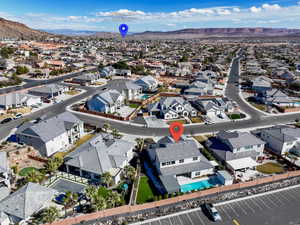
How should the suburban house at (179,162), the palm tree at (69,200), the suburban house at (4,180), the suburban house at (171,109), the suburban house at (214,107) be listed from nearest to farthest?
the palm tree at (69,200), the suburban house at (4,180), the suburban house at (179,162), the suburban house at (171,109), the suburban house at (214,107)

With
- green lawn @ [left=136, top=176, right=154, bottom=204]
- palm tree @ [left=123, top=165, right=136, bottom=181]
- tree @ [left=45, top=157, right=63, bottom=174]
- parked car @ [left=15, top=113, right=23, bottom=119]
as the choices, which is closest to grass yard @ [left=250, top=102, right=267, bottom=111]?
green lawn @ [left=136, top=176, right=154, bottom=204]

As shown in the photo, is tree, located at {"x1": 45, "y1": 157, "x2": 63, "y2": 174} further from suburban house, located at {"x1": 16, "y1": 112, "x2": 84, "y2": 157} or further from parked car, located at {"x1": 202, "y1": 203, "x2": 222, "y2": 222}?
parked car, located at {"x1": 202, "y1": 203, "x2": 222, "y2": 222}

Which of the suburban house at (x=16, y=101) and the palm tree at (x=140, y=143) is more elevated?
the suburban house at (x=16, y=101)

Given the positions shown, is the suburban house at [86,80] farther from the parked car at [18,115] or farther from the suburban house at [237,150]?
the suburban house at [237,150]

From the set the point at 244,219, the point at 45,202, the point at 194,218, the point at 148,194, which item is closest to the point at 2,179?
the point at 45,202

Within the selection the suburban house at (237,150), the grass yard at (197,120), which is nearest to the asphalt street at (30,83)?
the grass yard at (197,120)

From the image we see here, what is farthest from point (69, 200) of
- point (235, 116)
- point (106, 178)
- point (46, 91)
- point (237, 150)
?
point (46, 91)

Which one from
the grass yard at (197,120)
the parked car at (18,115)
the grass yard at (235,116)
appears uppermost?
the grass yard at (235,116)
